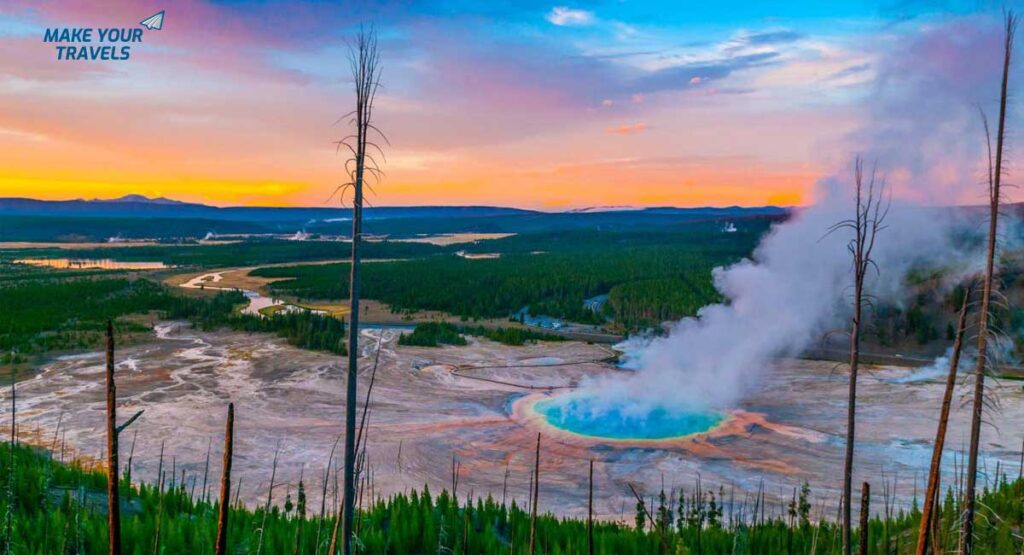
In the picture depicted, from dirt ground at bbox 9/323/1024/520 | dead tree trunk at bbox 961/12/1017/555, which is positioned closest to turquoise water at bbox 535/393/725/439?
dirt ground at bbox 9/323/1024/520

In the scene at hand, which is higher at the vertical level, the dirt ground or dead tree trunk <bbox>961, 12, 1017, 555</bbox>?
dead tree trunk <bbox>961, 12, 1017, 555</bbox>

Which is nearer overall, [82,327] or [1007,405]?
[1007,405]

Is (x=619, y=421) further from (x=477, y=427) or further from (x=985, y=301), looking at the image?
(x=985, y=301)

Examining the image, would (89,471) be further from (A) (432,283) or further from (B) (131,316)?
(A) (432,283)

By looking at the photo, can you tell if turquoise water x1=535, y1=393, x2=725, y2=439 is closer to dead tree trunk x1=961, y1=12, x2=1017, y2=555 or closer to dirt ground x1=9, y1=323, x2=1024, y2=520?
dirt ground x1=9, y1=323, x2=1024, y2=520

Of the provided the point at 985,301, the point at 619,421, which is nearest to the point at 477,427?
the point at 619,421

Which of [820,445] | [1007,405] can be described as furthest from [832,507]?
[1007,405]
